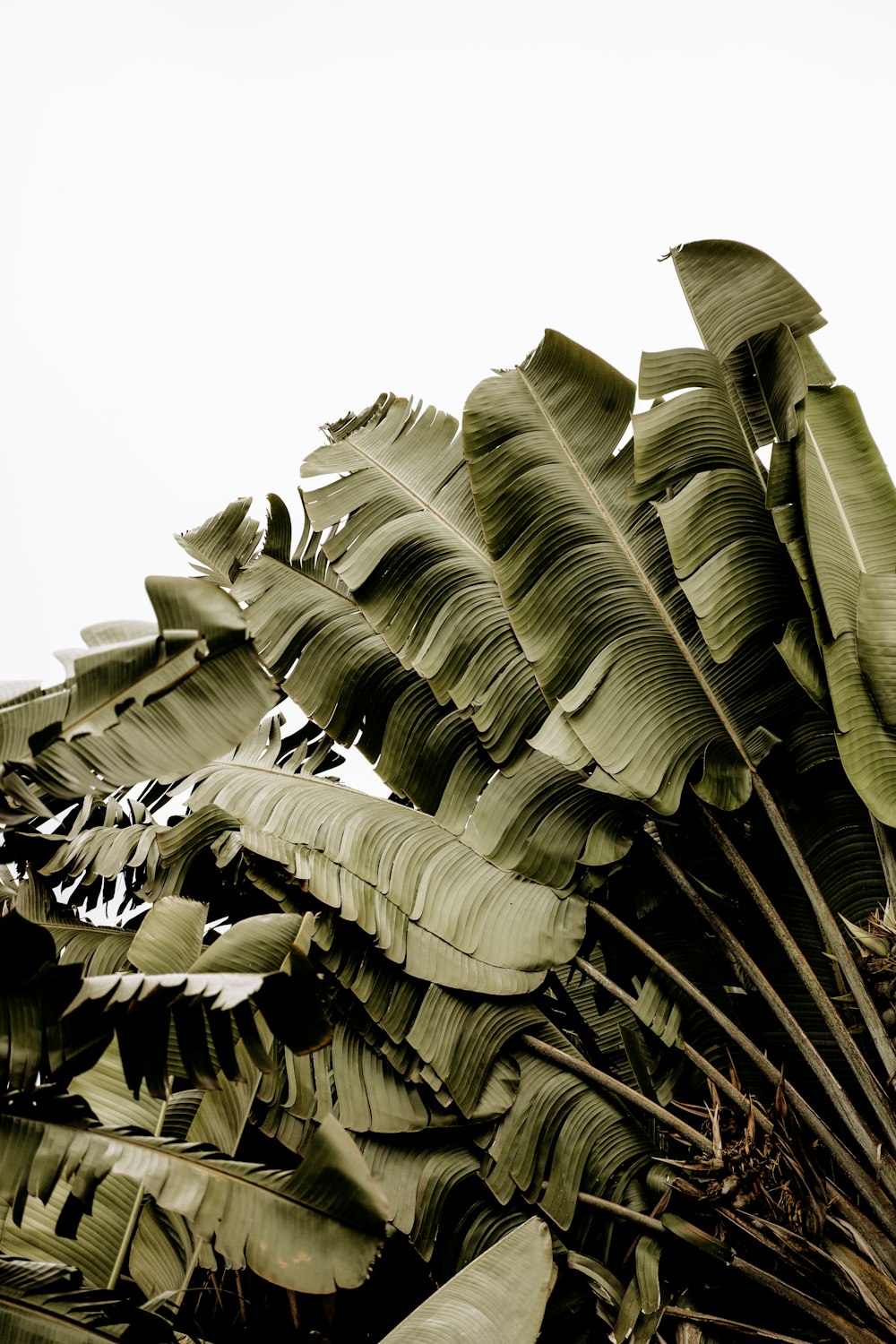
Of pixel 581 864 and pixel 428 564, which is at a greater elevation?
pixel 428 564

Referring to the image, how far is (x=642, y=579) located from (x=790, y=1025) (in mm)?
1155

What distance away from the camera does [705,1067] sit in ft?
7.84

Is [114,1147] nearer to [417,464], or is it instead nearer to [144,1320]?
[144,1320]

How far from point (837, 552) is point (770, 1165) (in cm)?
141

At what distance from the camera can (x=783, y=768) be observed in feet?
8.91

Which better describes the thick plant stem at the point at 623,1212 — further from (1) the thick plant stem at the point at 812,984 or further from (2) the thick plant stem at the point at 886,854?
(2) the thick plant stem at the point at 886,854

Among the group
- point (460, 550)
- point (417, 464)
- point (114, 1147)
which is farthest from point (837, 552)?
A: point (114, 1147)

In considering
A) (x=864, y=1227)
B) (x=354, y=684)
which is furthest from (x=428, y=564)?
(x=864, y=1227)

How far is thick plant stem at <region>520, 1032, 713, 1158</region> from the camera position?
7.52 feet

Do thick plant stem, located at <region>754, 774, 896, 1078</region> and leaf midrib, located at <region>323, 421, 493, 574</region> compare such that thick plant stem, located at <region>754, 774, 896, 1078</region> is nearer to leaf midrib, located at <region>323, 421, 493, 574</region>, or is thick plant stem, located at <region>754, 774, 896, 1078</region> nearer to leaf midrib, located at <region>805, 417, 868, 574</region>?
leaf midrib, located at <region>805, 417, 868, 574</region>

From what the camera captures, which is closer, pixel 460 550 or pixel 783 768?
pixel 783 768

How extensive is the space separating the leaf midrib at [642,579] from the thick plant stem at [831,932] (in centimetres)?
12

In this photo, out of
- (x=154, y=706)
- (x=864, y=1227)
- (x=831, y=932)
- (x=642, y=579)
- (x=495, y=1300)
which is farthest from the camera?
(x=642, y=579)

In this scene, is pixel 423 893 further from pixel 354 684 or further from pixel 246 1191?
pixel 246 1191
